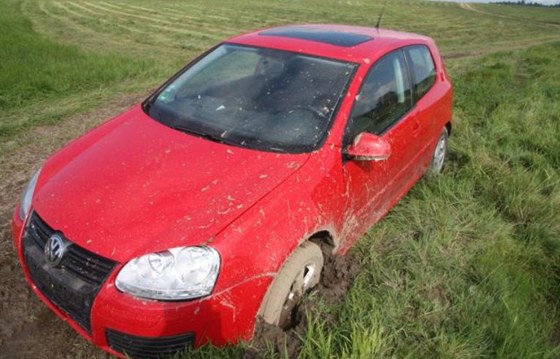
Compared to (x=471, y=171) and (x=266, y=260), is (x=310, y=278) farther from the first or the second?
(x=471, y=171)

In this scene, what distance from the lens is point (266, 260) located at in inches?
85.1

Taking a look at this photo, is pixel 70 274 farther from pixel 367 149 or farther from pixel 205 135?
pixel 367 149

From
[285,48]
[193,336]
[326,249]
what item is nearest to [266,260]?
[193,336]

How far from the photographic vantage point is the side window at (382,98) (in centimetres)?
295

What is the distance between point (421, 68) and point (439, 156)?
1068 millimetres

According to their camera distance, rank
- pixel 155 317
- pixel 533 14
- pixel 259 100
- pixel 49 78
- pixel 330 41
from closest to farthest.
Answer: pixel 155 317 → pixel 259 100 → pixel 330 41 → pixel 49 78 → pixel 533 14

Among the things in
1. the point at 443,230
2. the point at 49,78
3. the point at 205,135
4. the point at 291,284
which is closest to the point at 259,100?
the point at 205,135

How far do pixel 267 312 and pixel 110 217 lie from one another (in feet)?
2.93

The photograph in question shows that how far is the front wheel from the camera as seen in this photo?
4498 millimetres

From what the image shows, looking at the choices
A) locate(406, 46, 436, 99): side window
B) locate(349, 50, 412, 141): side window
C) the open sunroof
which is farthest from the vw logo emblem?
locate(406, 46, 436, 99): side window

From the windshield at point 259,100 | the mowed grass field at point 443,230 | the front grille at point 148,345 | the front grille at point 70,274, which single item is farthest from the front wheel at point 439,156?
the front grille at point 70,274

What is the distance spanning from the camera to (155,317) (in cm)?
198

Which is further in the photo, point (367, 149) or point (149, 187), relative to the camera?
point (367, 149)

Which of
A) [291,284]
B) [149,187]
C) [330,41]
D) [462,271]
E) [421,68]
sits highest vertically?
[330,41]
